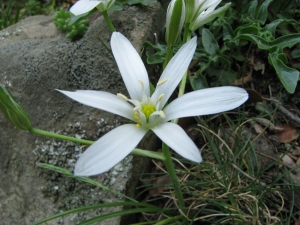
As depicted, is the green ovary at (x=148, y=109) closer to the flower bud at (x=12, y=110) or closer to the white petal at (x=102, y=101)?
the white petal at (x=102, y=101)

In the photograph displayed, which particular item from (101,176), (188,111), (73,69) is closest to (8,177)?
(101,176)

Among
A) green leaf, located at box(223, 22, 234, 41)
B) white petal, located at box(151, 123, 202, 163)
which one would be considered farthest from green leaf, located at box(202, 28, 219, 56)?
white petal, located at box(151, 123, 202, 163)

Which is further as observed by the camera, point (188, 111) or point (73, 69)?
point (73, 69)

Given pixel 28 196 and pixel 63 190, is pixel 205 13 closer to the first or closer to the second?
pixel 63 190

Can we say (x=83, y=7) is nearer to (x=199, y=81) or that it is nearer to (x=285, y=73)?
(x=199, y=81)

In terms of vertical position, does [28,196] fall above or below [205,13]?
below
